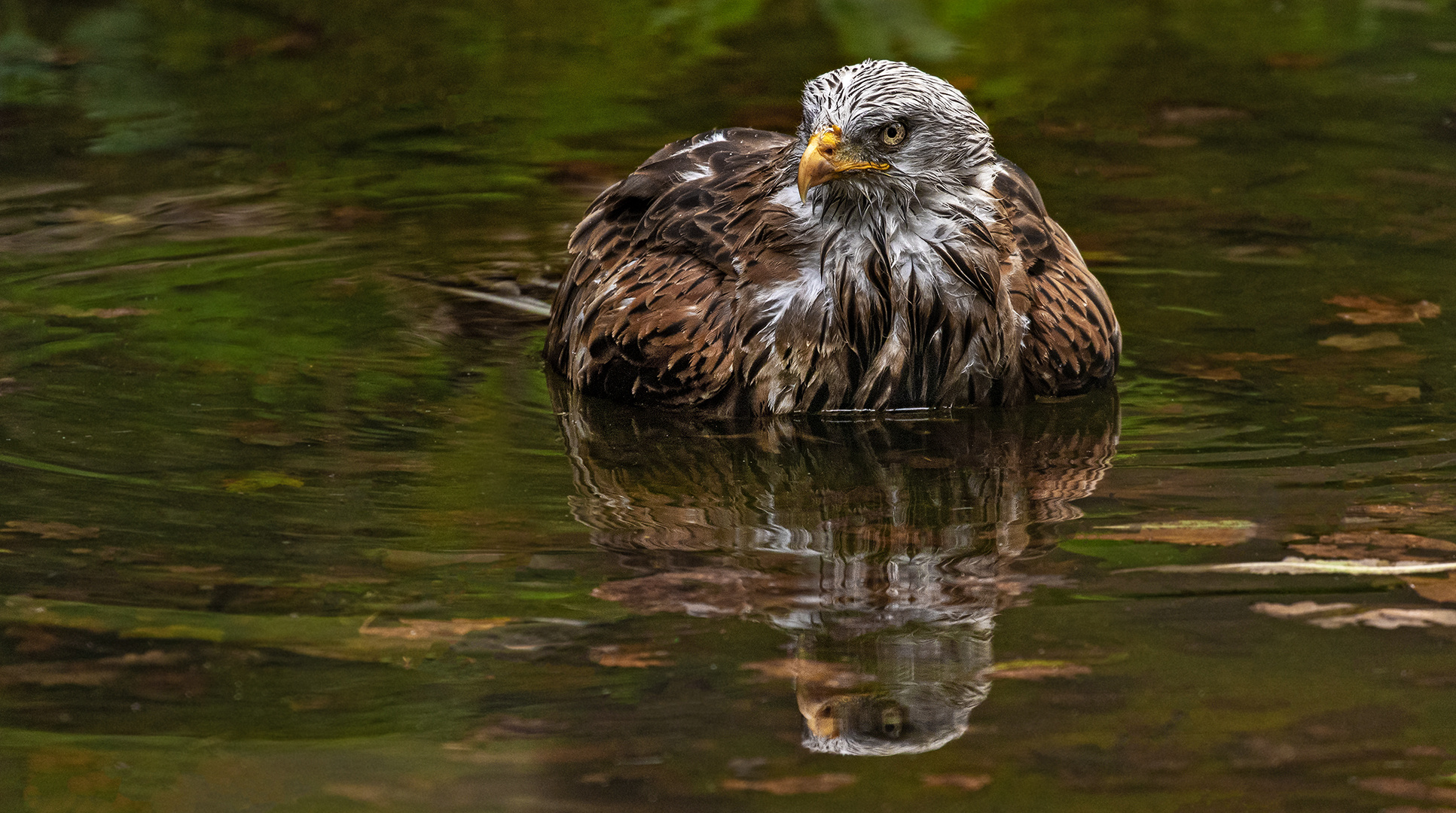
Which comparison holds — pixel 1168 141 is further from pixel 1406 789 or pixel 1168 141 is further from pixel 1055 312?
pixel 1406 789

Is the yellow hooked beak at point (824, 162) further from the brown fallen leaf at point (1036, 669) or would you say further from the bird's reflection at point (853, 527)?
the brown fallen leaf at point (1036, 669)

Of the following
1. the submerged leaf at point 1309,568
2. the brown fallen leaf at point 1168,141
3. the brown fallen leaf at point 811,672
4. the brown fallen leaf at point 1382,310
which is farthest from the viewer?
the brown fallen leaf at point 1168,141

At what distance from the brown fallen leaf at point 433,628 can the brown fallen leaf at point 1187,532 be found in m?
1.65

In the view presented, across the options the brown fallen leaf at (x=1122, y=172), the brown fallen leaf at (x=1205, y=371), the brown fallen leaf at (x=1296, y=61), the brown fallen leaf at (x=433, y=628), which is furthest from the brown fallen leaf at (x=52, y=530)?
the brown fallen leaf at (x=1296, y=61)

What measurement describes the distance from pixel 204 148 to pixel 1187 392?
5762mm

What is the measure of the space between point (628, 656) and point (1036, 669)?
3.07ft

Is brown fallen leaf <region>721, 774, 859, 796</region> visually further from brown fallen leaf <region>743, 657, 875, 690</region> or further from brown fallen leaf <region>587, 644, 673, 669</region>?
brown fallen leaf <region>587, 644, 673, 669</region>

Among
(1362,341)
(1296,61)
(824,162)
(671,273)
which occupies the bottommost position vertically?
(1362,341)

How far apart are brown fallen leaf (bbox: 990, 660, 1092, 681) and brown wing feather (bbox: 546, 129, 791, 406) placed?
2203 millimetres

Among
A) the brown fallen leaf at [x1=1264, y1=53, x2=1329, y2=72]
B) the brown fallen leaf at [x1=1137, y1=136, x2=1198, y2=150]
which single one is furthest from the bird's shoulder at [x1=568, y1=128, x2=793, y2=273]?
the brown fallen leaf at [x1=1264, y1=53, x2=1329, y2=72]

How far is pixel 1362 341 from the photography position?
285 inches

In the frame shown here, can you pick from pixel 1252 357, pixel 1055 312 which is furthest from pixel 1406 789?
pixel 1252 357

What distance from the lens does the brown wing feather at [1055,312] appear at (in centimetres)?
675

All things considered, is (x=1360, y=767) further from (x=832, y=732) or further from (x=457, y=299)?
(x=457, y=299)
